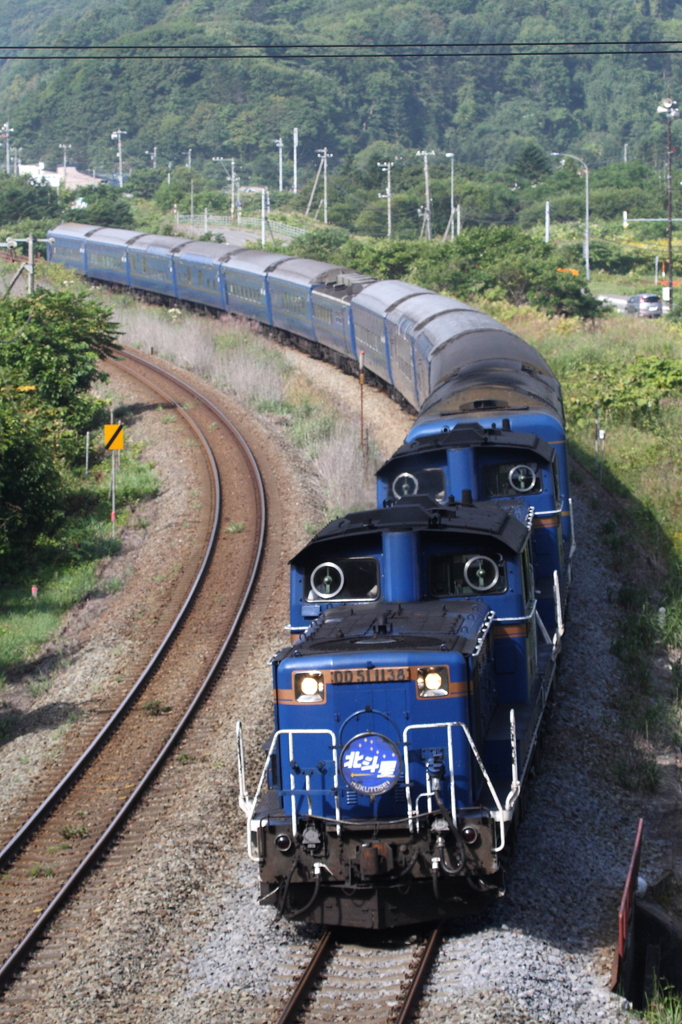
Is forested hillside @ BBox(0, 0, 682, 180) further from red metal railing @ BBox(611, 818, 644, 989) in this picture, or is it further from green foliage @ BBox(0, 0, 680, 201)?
red metal railing @ BBox(611, 818, 644, 989)

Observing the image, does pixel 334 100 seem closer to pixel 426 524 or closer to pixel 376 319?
pixel 376 319

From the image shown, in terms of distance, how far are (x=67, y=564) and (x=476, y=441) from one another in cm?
1023

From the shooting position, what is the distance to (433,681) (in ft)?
28.5

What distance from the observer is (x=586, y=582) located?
18109 millimetres

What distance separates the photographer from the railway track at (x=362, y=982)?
789 cm

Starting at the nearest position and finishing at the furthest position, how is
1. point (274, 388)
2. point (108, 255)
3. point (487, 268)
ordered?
point (274, 388)
point (108, 255)
point (487, 268)

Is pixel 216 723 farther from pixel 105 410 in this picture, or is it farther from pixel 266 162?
pixel 266 162

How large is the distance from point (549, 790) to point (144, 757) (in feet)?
15.6

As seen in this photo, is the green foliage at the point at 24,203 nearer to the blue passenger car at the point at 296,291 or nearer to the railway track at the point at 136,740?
the blue passenger car at the point at 296,291

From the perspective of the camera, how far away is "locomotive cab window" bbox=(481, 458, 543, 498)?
13203mm

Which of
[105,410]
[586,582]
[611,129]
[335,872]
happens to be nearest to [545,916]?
[335,872]

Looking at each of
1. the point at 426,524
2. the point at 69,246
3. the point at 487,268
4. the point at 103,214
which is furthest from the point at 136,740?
the point at 103,214

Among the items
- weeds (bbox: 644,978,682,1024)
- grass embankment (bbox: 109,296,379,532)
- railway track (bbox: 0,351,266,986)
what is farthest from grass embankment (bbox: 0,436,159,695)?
weeds (bbox: 644,978,682,1024)

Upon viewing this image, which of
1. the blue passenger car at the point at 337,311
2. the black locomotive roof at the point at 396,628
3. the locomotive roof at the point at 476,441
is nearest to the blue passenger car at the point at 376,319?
the blue passenger car at the point at 337,311
